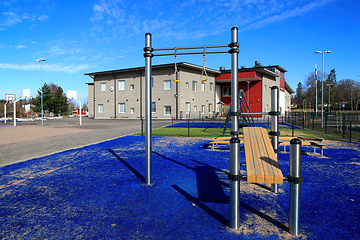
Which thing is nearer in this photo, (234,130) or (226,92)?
(234,130)

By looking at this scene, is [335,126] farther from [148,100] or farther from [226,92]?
[148,100]

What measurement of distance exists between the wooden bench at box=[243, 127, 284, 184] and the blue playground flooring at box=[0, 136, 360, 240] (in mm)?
693

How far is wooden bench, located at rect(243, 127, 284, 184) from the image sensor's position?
3152 millimetres

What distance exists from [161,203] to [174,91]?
118 ft

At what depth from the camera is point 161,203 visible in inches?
157

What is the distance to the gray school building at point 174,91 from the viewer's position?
39.8 m

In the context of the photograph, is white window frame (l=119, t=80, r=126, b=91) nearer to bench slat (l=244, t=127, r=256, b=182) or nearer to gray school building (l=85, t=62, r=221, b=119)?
gray school building (l=85, t=62, r=221, b=119)

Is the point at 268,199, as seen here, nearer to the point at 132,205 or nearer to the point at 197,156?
the point at 132,205

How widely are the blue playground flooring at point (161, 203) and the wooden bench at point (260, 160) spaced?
0.69 metres

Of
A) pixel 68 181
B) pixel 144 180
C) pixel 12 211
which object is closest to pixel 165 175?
pixel 144 180

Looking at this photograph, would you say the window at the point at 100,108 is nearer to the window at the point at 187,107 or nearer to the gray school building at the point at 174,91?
the gray school building at the point at 174,91

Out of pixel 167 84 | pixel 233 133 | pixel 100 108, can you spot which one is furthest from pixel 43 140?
pixel 100 108

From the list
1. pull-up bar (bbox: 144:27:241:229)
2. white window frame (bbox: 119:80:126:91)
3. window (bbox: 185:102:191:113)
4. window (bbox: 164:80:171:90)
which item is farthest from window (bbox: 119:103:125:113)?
pull-up bar (bbox: 144:27:241:229)

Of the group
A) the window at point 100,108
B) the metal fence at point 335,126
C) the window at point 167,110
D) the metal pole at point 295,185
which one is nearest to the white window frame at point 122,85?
the window at point 100,108
